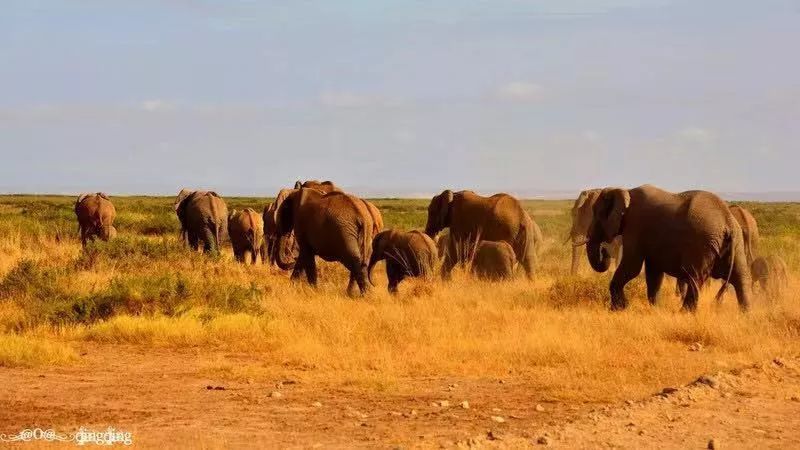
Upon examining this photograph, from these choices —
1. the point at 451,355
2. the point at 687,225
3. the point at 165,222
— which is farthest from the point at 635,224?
the point at 165,222

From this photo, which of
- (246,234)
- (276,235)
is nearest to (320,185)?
(276,235)

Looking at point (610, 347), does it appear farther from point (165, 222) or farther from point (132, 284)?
point (165, 222)

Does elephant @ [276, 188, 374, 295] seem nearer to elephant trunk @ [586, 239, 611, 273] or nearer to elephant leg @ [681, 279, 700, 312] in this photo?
elephant trunk @ [586, 239, 611, 273]

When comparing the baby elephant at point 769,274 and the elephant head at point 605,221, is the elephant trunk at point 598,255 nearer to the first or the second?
the elephant head at point 605,221

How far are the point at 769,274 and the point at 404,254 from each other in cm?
546

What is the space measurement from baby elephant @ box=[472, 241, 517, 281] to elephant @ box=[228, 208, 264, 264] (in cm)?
740

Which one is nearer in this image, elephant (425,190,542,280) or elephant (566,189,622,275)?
elephant (425,190,542,280)

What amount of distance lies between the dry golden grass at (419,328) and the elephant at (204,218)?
6.28 meters

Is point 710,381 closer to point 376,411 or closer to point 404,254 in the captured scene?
point 376,411

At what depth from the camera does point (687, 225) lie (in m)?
13.1

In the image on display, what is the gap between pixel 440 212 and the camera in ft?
62.4

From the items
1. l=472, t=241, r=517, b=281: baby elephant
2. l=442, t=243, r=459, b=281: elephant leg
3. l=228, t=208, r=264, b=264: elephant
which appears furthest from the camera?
l=228, t=208, r=264, b=264: elephant

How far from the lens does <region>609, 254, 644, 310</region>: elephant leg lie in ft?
45.2

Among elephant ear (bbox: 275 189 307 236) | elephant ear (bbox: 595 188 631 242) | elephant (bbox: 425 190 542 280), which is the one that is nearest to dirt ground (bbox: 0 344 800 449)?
elephant ear (bbox: 595 188 631 242)
